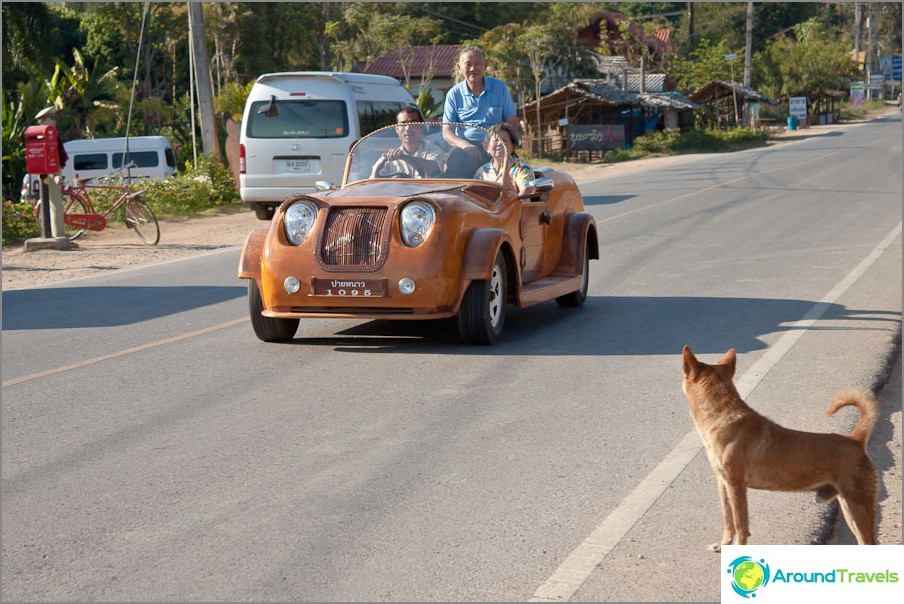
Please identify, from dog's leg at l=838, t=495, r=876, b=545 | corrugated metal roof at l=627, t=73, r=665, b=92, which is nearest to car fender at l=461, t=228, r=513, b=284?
dog's leg at l=838, t=495, r=876, b=545

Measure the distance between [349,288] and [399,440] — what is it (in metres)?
2.24

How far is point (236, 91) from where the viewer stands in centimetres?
3850

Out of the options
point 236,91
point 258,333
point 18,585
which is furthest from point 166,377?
point 236,91

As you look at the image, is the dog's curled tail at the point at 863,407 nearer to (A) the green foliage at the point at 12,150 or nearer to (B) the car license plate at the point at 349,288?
(B) the car license plate at the point at 349,288

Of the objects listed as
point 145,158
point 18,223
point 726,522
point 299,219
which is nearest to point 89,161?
point 145,158

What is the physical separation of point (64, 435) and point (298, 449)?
1.32 metres

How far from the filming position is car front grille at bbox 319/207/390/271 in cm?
805

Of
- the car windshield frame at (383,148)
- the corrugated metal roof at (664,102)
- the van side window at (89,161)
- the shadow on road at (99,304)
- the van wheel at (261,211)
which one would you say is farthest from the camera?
the corrugated metal roof at (664,102)

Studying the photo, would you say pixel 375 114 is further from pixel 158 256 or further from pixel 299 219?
pixel 299 219

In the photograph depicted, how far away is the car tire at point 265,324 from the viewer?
861 centimetres

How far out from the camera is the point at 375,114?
20.7 meters

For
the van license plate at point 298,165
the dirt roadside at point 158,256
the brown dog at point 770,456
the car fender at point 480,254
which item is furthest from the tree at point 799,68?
the brown dog at point 770,456

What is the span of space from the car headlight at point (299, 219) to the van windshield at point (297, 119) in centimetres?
1144

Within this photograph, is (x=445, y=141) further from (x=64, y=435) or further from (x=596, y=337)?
(x=64, y=435)
